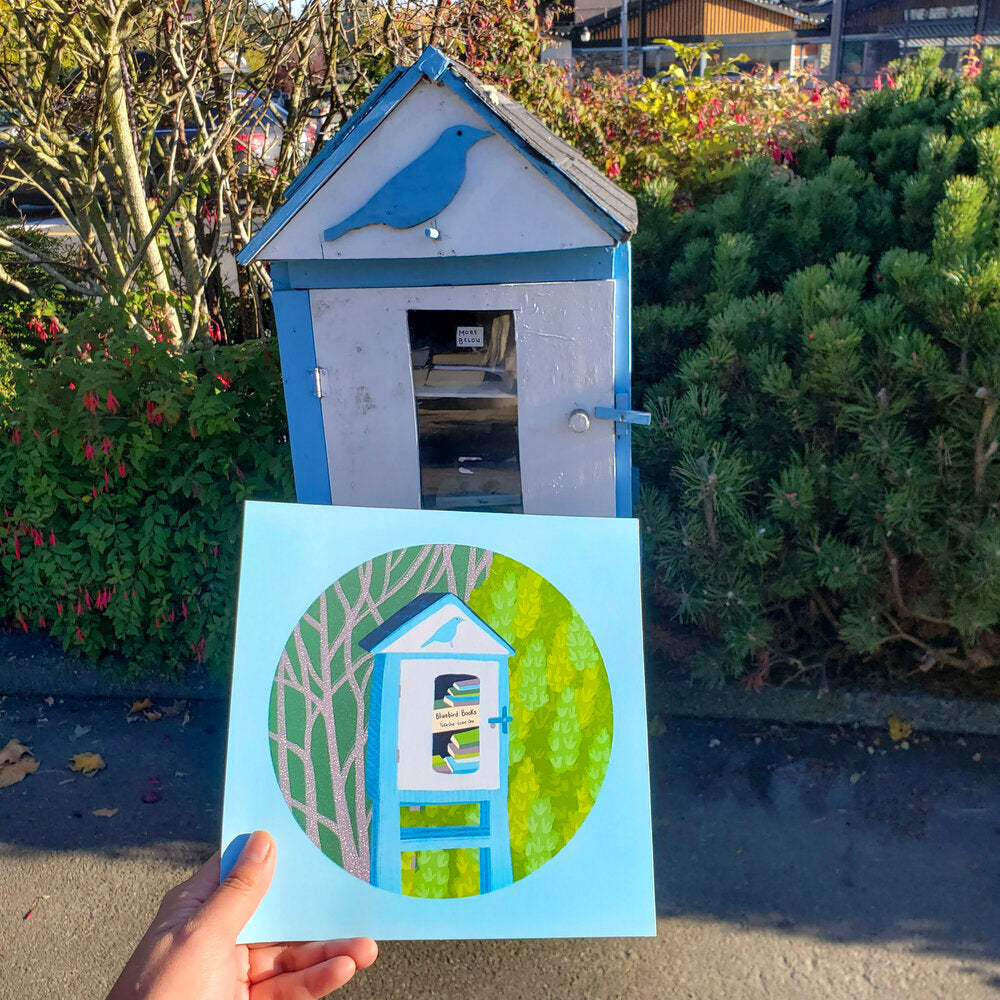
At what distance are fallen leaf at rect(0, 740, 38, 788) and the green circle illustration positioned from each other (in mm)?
2123

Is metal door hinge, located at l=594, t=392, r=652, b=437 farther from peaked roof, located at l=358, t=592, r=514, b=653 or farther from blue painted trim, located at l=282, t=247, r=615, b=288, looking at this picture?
peaked roof, located at l=358, t=592, r=514, b=653

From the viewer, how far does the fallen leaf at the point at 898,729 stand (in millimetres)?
3160

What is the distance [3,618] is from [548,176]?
2.98 m

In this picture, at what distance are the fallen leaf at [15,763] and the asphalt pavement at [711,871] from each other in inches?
1.3

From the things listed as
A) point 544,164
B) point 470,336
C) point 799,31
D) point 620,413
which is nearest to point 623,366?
point 620,413

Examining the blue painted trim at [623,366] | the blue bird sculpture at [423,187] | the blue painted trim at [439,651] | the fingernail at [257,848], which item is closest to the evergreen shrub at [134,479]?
the blue bird sculpture at [423,187]

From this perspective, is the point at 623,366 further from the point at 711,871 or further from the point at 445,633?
the point at 711,871

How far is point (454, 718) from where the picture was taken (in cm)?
157

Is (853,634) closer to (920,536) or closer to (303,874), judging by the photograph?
(920,536)

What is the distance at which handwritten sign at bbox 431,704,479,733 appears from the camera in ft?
5.16

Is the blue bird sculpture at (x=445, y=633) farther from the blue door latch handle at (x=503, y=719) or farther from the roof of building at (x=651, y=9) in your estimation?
the roof of building at (x=651, y=9)

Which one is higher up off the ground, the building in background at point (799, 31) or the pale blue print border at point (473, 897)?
the building in background at point (799, 31)

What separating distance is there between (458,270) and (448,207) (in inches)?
6.8

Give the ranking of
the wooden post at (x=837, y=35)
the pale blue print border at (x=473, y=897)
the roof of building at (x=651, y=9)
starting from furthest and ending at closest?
the roof of building at (x=651, y=9), the wooden post at (x=837, y=35), the pale blue print border at (x=473, y=897)
